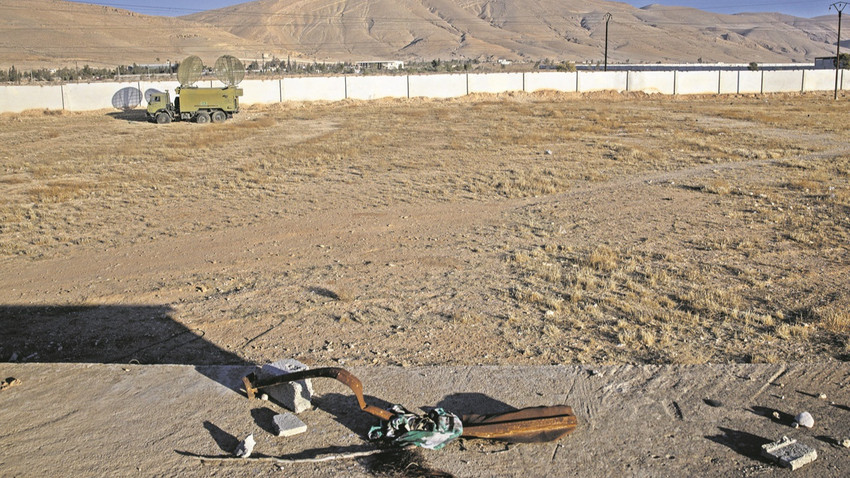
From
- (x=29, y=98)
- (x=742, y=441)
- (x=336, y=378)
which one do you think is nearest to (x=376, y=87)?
(x=29, y=98)

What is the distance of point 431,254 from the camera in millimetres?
11422

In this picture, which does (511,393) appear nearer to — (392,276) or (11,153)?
(392,276)

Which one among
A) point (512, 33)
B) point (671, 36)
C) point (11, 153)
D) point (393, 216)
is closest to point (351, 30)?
point (512, 33)

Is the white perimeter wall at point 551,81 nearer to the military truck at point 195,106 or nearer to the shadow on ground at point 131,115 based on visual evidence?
the military truck at point 195,106

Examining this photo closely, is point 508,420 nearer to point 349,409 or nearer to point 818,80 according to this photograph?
point 349,409

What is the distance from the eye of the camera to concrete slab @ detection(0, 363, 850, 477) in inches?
183

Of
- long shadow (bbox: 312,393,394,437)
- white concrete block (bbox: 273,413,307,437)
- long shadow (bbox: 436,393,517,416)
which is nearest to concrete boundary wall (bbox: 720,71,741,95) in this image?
long shadow (bbox: 436,393,517,416)

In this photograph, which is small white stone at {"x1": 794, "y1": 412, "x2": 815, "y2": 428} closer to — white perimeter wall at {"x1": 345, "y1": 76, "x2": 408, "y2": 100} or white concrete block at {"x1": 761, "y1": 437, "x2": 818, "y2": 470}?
white concrete block at {"x1": 761, "y1": 437, "x2": 818, "y2": 470}

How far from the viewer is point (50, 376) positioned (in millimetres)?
5762

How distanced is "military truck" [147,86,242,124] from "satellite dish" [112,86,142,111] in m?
9.34

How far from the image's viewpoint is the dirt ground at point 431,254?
7.60 meters

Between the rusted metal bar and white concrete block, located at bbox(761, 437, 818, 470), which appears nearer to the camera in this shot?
white concrete block, located at bbox(761, 437, 818, 470)

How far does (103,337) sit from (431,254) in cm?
499

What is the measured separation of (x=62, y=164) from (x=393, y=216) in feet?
45.2
